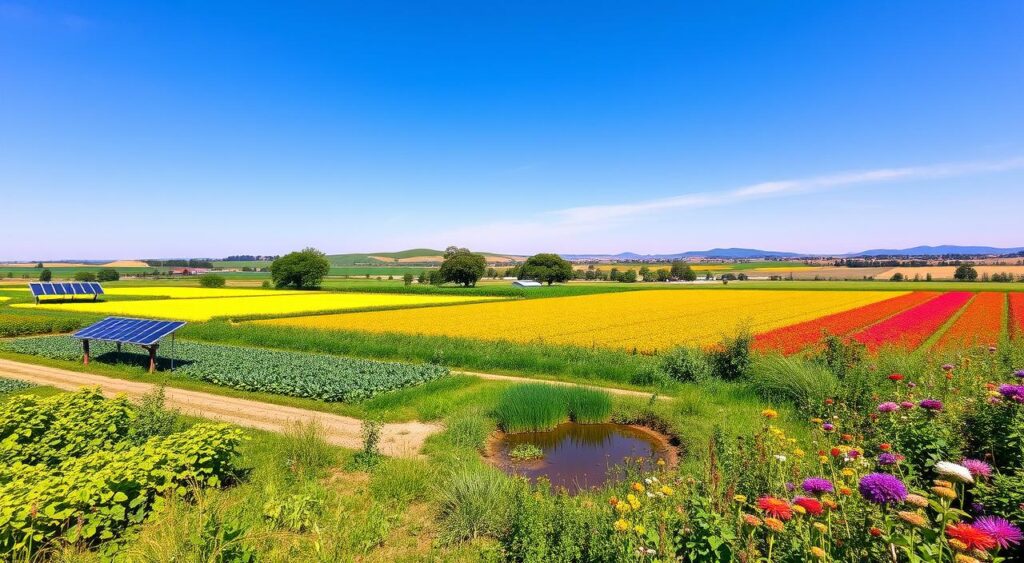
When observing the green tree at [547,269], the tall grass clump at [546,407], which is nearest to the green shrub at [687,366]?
the tall grass clump at [546,407]

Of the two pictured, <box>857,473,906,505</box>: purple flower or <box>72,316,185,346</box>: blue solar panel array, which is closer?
<box>857,473,906,505</box>: purple flower

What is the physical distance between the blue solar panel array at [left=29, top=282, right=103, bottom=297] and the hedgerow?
5224 centimetres

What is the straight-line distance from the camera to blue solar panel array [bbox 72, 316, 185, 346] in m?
19.6

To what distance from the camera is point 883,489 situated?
9.93 feet

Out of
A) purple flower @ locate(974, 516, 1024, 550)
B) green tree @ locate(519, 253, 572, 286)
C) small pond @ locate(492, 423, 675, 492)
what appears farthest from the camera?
green tree @ locate(519, 253, 572, 286)

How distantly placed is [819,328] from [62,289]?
6753 cm

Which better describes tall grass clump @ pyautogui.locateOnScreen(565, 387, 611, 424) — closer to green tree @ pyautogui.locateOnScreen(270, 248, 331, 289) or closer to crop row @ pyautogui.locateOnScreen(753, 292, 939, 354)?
crop row @ pyautogui.locateOnScreen(753, 292, 939, 354)

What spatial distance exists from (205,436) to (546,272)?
10721 centimetres

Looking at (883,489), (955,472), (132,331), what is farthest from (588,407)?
(132,331)

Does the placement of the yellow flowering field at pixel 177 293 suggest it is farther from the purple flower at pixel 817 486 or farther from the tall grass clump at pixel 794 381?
the purple flower at pixel 817 486

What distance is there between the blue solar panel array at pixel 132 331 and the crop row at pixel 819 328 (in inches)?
1031

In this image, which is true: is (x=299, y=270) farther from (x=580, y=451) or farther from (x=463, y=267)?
(x=580, y=451)

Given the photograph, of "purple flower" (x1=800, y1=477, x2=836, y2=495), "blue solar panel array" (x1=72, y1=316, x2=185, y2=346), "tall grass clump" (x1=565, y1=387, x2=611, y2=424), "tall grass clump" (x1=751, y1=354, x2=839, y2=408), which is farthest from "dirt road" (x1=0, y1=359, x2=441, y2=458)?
"tall grass clump" (x1=751, y1=354, x2=839, y2=408)

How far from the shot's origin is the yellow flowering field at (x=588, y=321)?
29766 millimetres
